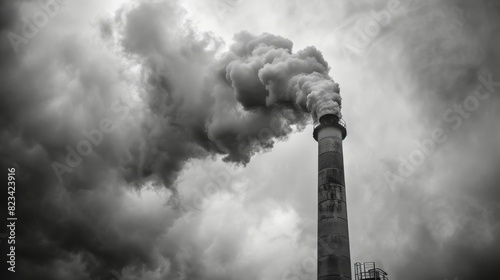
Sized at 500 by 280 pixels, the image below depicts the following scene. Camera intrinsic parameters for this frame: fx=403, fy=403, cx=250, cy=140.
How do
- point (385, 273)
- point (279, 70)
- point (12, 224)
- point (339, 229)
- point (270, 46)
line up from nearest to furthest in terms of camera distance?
point (12, 224) < point (339, 229) < point (385, 273) < point (279, 70) < point (270, 46)

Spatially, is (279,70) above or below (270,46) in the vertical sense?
below

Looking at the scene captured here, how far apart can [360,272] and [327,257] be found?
3.35 meters

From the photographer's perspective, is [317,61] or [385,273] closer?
[385,273]

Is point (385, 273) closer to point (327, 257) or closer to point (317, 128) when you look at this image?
point (327, 257)

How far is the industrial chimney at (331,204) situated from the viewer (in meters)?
19.3

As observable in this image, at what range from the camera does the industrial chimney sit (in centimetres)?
1935

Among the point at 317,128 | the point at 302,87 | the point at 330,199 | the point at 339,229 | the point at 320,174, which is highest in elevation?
the point at 302,87

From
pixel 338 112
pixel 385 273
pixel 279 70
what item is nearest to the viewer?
pixel 385 273

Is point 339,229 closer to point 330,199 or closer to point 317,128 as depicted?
point 330,199

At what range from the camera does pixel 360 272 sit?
21.6 m

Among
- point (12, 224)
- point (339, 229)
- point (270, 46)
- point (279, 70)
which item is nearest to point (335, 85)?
point (279, 70)

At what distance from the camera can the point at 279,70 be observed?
25.0m

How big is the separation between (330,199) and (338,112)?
17.2 feet

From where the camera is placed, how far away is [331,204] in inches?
816
